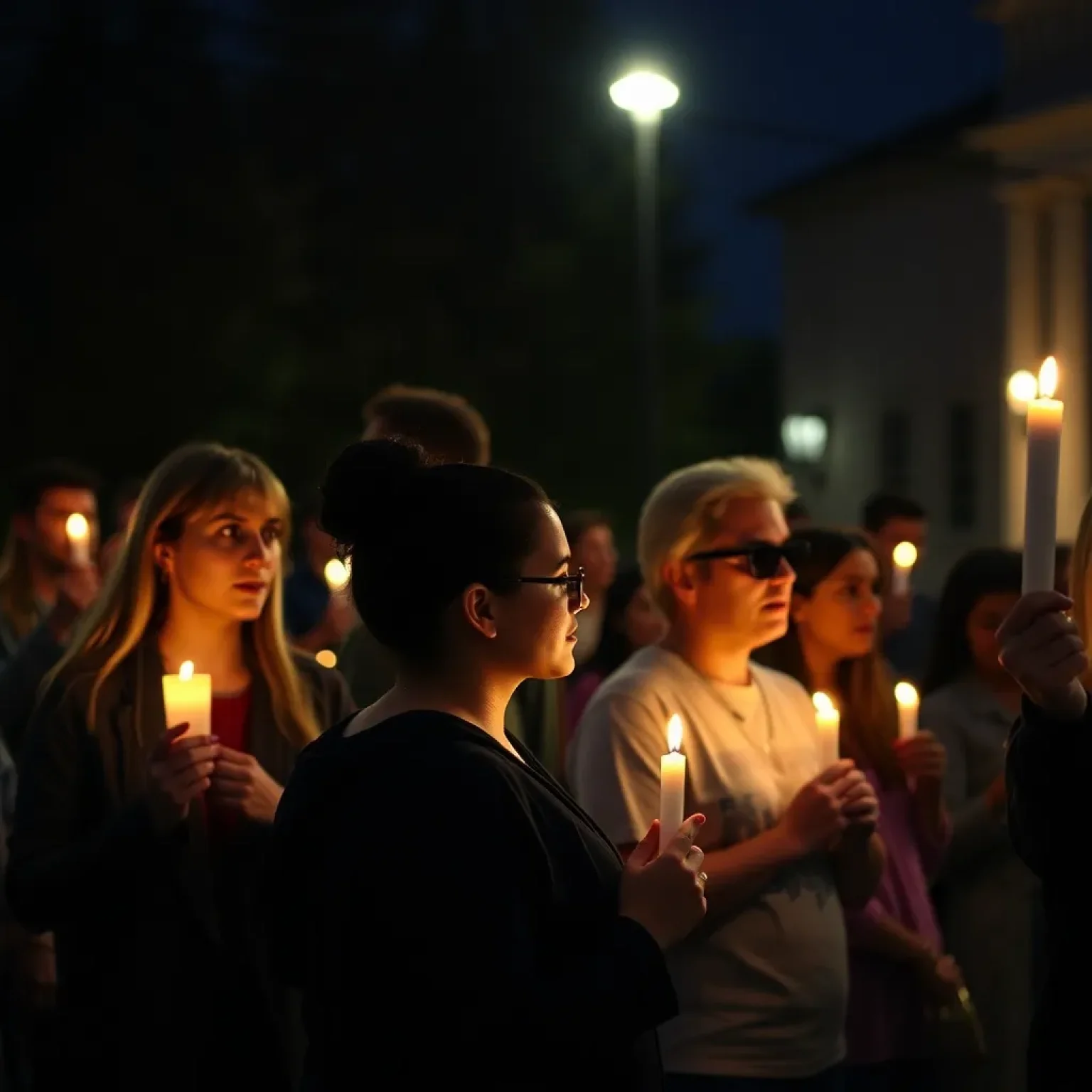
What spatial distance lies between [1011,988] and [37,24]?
103 feet

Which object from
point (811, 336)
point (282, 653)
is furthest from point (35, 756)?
point (811, 336)

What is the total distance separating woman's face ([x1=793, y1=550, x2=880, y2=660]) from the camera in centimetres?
540

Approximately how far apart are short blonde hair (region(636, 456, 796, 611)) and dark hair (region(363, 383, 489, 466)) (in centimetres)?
46

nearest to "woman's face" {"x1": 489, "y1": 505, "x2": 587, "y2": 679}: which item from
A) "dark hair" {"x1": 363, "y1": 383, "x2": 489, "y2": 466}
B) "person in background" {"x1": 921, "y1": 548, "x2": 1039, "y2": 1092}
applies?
"dark hair" {"x1": 363, "y1": 383, "x2": 489, "y2": 466}

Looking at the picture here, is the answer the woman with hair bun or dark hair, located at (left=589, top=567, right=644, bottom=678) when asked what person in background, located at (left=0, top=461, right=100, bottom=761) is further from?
the woman with hair bun

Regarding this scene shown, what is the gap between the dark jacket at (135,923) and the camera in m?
3.95

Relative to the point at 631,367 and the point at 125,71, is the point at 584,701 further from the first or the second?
the point at 631,367

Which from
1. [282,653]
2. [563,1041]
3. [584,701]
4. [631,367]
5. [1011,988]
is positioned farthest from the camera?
[631,367]

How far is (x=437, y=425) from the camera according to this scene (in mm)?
4855

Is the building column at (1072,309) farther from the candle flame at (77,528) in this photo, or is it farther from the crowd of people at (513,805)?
the candle flame at (77,528)

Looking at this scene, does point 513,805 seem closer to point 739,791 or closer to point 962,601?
point 739,791

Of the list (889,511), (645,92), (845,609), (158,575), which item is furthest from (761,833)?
(645,92)

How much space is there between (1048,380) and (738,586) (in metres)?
1.92

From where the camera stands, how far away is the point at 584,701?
675cm
